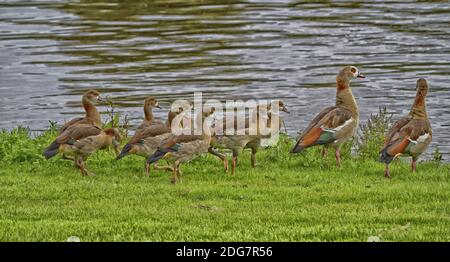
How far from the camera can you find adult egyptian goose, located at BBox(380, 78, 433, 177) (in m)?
15.2

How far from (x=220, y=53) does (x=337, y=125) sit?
53.8ft

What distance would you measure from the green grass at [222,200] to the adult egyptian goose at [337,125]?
36 cm

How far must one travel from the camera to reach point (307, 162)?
1627 centimetres

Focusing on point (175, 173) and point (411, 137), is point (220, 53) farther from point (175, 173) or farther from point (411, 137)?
point (175, 173)

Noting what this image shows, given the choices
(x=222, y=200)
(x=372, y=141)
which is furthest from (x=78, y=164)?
(x=372, y=141)

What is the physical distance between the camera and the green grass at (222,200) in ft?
37.7

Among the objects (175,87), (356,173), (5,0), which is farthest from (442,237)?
(5,0)

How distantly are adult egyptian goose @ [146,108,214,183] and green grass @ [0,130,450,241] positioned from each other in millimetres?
287

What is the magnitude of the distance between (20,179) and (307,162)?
4.07m

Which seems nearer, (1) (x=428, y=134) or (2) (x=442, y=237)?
(2) (x=442, y=237)
